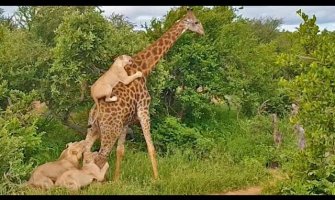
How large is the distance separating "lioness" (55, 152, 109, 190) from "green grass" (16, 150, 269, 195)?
0.29 ft

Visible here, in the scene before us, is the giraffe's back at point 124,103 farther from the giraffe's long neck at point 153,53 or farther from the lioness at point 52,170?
the lioness at point 52,170

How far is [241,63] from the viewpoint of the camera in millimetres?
9789

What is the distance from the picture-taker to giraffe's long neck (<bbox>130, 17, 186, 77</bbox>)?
694cm

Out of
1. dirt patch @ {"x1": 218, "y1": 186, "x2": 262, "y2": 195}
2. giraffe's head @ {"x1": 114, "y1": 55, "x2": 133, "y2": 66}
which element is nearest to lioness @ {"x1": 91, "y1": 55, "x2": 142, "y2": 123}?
giraffe's head @ {"x1": 114, "y1": 55, "x2": 133, "y2": 66}

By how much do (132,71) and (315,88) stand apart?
7.19ft

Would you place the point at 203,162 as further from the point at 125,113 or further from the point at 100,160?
the point at 100,160

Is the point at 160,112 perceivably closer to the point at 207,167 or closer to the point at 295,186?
the point at 207,167

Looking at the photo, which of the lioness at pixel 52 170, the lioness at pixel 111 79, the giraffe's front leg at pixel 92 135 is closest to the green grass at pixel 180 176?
the lioness at pixel 52 170

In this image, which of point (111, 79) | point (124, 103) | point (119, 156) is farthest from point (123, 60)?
point (119, 156)

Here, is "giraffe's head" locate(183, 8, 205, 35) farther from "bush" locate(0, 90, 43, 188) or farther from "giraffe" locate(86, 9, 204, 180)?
"bush" locate(0, 90, 43, 188)

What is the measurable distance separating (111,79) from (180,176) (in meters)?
1.28

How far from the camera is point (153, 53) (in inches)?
279
